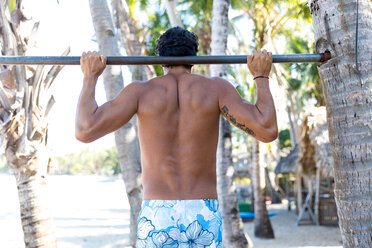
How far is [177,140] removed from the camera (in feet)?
7.48

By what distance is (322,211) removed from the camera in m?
15.3

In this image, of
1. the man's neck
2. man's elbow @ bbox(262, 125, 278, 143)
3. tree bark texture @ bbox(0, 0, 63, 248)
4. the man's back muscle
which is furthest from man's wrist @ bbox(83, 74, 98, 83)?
tree bark texture @ bbox(0, 0, 63, 248)

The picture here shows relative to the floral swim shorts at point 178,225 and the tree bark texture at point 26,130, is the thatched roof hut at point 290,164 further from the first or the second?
the floral swim shorts at point 178,225

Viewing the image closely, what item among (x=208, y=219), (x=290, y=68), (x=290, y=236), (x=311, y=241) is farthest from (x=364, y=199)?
(x=290, y=68)

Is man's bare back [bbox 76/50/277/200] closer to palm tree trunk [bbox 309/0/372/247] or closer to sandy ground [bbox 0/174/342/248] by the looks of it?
palm tree trunk [bbox 309/0/372/247]

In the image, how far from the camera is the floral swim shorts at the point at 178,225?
215cm

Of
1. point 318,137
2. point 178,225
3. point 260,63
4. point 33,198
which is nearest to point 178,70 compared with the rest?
point 260,63

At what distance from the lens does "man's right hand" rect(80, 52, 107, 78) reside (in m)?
2.40

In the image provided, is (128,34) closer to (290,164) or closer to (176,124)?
(176,124)

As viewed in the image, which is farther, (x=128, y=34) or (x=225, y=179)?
(x=128, y=34)

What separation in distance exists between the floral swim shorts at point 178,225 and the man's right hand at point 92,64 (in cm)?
77

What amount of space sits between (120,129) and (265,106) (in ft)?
14.2

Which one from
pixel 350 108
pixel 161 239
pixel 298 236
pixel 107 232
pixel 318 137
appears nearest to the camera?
pixel 161 239

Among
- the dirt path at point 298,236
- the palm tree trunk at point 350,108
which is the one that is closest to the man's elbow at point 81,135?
the palm tree trunk at point 350,108
